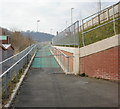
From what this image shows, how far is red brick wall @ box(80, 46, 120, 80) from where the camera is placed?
25.5 feet

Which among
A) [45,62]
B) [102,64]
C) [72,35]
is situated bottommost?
[45,62]

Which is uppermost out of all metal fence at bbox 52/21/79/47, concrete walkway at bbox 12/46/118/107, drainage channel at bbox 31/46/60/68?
metal fence at bbox 52/21/79/47

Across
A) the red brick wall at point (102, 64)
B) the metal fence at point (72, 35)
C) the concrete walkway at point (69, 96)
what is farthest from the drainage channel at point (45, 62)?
the concrete walkway at point (69, 96)

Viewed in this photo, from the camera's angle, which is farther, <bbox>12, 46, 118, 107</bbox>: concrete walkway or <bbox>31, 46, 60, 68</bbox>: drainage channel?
<bbox>31, 46, 60, 68</bbox>: drainage channel

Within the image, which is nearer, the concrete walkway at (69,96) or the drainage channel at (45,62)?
the concrete walkway at (69,96)

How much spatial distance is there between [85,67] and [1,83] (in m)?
5.13

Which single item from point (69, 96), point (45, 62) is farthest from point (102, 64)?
point (45, 62)

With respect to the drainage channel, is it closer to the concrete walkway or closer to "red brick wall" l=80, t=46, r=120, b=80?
"red brick wall" l=80, t=46, r=120, b=80

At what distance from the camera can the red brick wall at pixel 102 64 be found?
7.79 meters

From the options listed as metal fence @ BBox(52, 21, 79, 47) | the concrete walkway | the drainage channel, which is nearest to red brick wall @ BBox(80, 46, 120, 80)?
the concrete walkway

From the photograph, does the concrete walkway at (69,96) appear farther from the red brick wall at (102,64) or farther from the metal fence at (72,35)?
the metal fence at (72,35)

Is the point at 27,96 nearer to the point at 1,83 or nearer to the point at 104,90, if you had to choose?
the point at 1,83

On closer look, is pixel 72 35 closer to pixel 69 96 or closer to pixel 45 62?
pixel 45 62

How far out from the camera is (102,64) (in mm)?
8398
